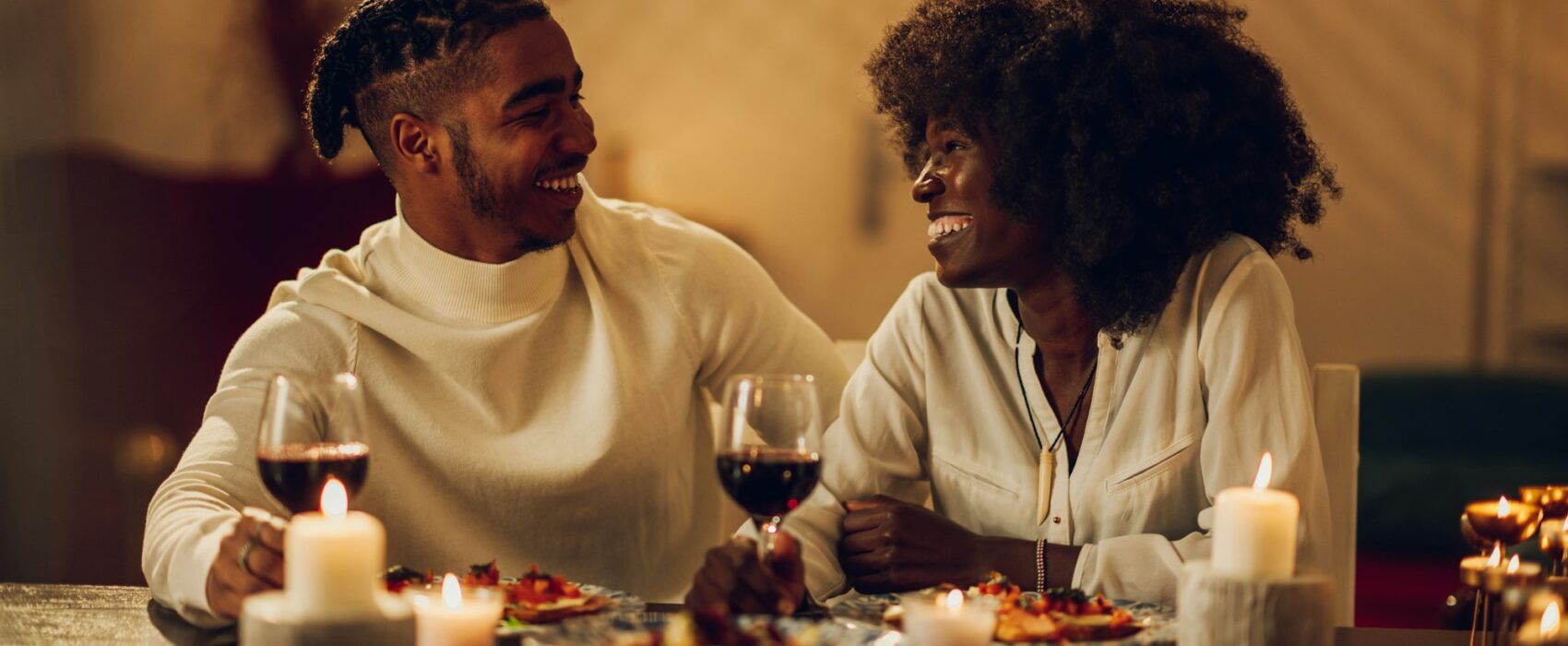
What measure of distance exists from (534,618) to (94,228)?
9.85ft

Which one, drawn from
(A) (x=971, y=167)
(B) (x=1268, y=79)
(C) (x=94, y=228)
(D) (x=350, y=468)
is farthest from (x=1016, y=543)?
(C) (x=94, y=228)

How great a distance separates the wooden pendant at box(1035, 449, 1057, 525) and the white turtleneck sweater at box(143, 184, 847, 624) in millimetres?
406

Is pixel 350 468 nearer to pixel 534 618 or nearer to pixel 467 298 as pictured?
pixel 534 618

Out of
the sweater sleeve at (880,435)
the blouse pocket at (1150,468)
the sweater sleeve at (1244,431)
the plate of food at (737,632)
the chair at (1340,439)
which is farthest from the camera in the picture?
the chair at (1340,439)

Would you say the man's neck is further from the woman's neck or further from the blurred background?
the blurred background

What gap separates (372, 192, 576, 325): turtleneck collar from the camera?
2025 millimetres

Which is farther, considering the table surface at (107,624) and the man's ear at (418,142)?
the man's ear at (418,142)

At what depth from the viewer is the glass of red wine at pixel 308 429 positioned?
1.17 m

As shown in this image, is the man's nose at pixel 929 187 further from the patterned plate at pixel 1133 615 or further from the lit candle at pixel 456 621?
the lit candle at pixel 456 621

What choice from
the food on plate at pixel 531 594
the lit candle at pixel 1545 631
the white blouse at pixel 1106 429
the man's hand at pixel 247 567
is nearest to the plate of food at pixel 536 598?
the food on plate at pixel 531 594

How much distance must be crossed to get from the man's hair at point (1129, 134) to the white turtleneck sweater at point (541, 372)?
48cm

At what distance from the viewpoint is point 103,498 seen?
3.92 meters

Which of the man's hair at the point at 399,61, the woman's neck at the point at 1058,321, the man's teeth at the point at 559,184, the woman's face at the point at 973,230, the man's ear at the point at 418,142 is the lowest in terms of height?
the woman's neck at the point at 1058,321

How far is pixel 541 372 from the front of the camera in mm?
2055
